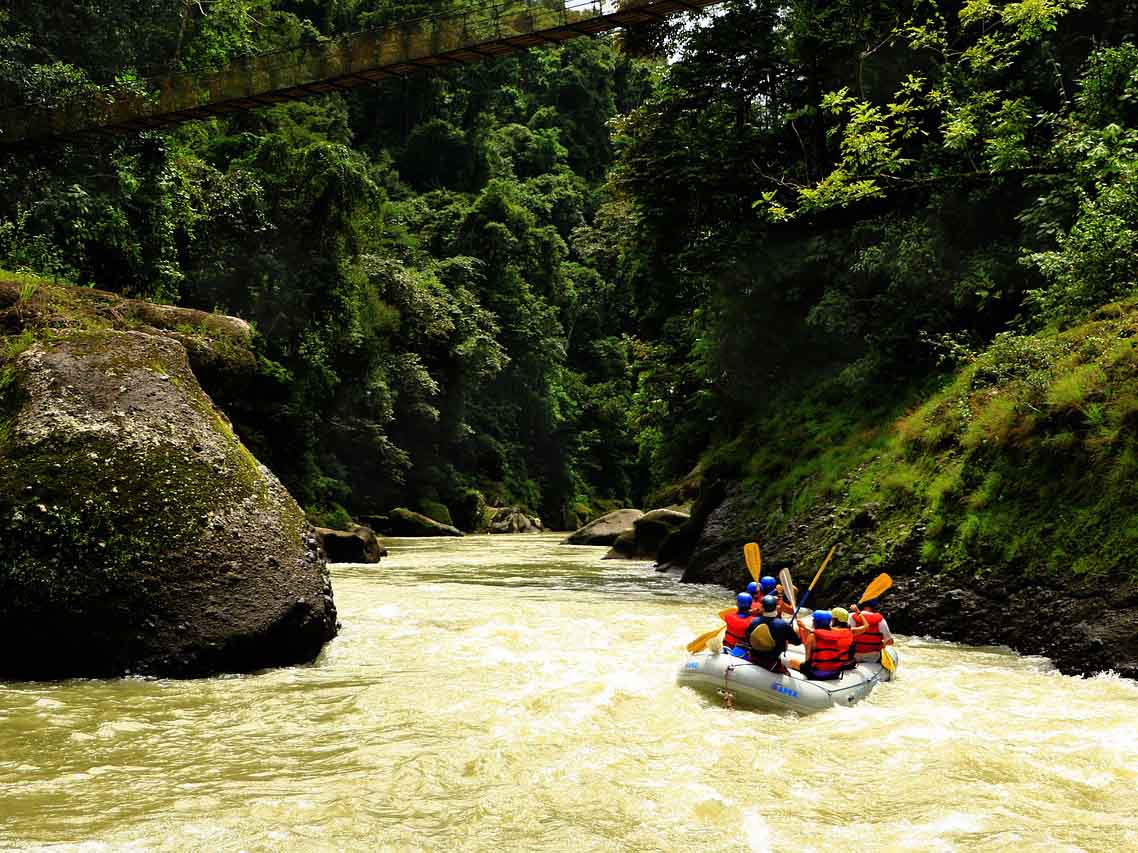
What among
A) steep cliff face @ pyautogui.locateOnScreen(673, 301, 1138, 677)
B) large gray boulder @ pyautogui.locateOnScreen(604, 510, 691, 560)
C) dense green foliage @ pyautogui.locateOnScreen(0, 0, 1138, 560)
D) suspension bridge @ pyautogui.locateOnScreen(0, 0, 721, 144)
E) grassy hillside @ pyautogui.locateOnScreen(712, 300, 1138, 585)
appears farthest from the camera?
large gray boulder @ pyautogui.locateOnScreen(604, 510, 691, 560)

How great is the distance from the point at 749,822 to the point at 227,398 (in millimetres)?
20479

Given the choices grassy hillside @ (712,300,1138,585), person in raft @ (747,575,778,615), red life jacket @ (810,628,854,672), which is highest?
grassy hillside @ (712,300,1138,585)

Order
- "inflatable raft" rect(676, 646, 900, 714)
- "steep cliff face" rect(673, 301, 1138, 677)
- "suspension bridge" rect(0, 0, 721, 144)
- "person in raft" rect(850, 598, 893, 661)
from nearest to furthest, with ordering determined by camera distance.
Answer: "inflatable raft" rect(676, 646, 900, 714)
"person in raft" rect(850, 598, 893, 661)
"steep cliff face" rect(673, 301, 1138, 677)
"suspension bridge" rect(0, 0, 721, 144)

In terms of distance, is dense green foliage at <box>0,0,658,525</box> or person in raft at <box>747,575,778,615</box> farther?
dense green foliage at <box>0,0,658,525</box>

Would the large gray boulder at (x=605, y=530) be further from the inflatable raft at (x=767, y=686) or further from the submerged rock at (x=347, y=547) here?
the inflatable raft at (x=767, y=686)

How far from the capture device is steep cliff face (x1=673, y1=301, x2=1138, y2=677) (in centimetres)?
829

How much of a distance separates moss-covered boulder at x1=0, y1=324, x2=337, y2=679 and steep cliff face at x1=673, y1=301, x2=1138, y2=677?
622 centimetres

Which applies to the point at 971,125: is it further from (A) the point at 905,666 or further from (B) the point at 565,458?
(B) the point at 565,458

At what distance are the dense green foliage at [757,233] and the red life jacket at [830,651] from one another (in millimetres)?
2755

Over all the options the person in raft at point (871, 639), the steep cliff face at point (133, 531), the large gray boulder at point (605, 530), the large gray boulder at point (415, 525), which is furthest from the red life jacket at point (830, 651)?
the large gray boulder at point (415, 525)

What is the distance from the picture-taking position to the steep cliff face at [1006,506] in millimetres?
8289

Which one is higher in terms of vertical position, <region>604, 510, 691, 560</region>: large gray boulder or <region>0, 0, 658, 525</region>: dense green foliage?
<region>0, 0, 658, 525</region>: dense green foliage

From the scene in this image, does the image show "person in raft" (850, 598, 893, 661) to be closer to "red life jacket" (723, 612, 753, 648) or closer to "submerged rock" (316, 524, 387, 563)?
"red life jacket" (723, 612, 753, 648)

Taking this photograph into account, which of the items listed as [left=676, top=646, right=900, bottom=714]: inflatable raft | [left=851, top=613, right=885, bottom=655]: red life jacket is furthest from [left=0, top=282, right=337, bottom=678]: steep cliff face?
[left=851, top=613, right=885, bottom=655]: red life jacket
